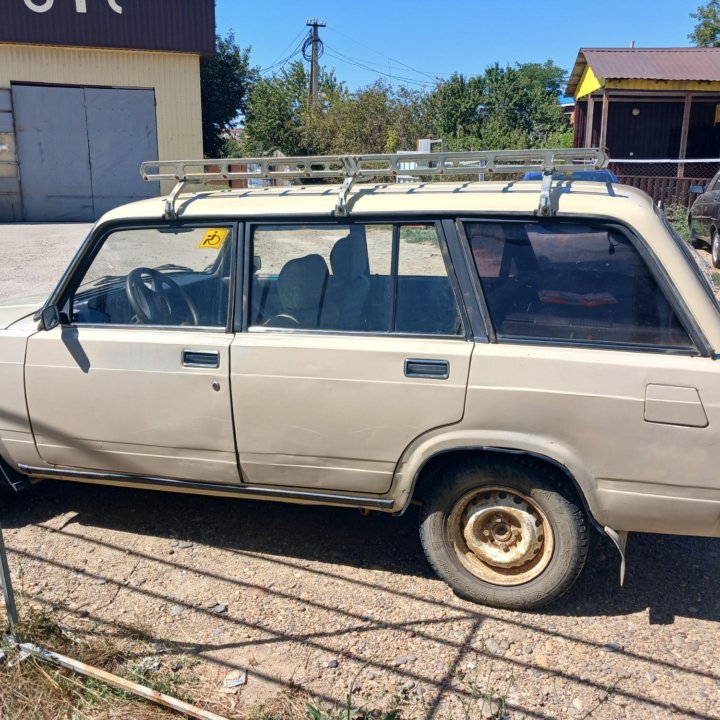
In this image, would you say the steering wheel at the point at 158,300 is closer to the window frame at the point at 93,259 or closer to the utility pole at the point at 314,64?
Result: the window frame at the point at 93,259

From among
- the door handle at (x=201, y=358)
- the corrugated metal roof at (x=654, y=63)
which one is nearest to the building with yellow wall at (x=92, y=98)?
the corrugated metal roof at (x=654, y=63)

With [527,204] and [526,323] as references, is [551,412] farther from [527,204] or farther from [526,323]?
[527,204]

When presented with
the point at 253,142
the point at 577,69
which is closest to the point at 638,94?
the point at 577,69

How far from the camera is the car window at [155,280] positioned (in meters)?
3.68

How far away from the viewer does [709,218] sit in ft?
39.9

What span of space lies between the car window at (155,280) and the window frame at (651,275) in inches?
47.2

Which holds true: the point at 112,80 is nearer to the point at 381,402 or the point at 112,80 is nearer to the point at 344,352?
the point at 344,352

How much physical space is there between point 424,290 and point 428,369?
0.45m

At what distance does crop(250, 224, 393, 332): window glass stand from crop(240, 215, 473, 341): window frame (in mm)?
25

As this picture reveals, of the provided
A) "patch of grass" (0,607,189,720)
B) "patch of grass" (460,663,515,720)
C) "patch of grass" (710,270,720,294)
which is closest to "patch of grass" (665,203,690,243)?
"patch of grass" (710,270,720,294)

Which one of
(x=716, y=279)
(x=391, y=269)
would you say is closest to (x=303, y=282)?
(x=391, y=269)

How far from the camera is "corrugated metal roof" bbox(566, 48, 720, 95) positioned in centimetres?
1861

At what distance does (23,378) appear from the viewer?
375 cm

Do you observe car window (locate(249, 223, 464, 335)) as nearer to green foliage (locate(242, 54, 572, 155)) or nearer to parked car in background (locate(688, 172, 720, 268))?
parked car in background (locate(688, 172, 720, 268))
